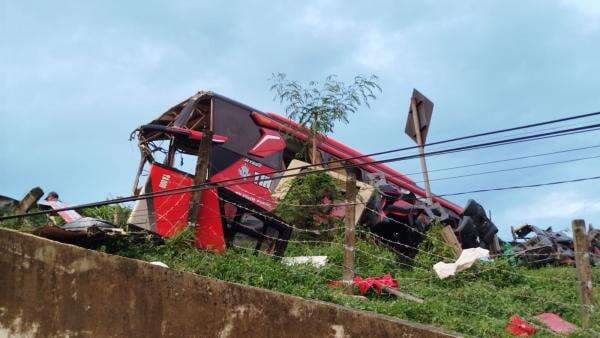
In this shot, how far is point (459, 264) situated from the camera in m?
8.25

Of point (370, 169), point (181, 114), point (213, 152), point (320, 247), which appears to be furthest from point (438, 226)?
point (181, 114)

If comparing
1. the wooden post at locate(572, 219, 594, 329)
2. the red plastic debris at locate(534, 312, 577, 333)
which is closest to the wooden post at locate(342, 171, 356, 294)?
the red plastic debris at locate(534, 312, 577, 333)

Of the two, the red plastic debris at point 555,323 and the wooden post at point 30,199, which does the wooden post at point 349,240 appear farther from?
the wooden post at point 30,199

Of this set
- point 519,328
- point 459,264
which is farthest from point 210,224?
point 519,328

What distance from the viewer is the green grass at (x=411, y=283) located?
611cm

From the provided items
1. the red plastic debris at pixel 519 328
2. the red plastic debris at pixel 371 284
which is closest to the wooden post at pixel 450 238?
the red plastic debris at pixel 371 284

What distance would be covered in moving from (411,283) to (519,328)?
6.55ft

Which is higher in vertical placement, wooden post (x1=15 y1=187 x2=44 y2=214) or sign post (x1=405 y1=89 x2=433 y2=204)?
sign post (x1=405 y1=89 x2=433 y2=204)

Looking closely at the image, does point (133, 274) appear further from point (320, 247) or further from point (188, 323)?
point (320, 247)

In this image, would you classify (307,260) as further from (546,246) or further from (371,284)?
(546,246)

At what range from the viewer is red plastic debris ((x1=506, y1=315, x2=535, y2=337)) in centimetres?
586

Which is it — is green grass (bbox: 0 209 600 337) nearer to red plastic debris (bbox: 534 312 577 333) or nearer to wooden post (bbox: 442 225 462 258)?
red plastic debris (bbox: 534 312 577 333)

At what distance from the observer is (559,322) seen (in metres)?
6.56

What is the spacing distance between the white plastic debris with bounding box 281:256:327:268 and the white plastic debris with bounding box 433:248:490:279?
1.53 meters
